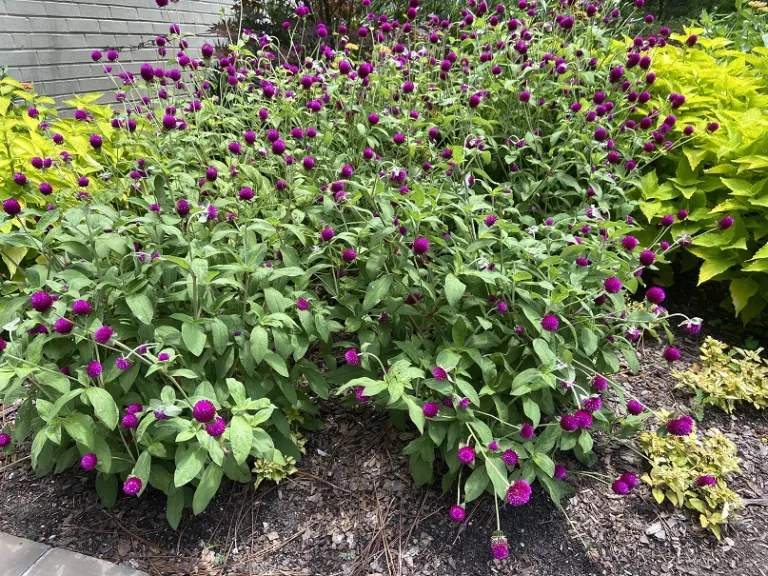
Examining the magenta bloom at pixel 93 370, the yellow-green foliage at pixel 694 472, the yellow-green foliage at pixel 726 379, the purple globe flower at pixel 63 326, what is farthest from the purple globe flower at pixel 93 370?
the yellow-green foliage at pixel 726 379

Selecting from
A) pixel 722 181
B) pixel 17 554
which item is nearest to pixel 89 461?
pixel 17 554

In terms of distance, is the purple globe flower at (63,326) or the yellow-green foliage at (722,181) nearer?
the purple globe flower at (63,326)

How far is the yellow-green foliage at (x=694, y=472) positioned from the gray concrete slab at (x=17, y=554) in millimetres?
2297

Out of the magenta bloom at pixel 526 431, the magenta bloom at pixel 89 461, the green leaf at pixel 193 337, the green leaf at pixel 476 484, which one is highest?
the green leaf at pixel 193 337

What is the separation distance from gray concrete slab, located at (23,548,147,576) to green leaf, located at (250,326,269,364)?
865mm

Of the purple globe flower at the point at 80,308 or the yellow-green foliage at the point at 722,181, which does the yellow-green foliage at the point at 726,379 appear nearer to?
the yellow-green foliage at the point at 722,181

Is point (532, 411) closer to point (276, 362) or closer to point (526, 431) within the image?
point (526, 431)

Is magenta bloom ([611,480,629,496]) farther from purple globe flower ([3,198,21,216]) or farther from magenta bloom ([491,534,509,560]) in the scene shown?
purple globe flower ([3,198,21,216])

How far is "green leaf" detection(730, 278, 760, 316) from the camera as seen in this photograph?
271cm

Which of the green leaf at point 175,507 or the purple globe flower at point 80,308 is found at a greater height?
the purple globe flower at point 80,308

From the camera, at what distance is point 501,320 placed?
2082 mm

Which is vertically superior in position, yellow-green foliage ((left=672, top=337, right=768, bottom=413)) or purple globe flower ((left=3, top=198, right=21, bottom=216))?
purple globe flower ((left=3, top=198, right=21, bottom=216))

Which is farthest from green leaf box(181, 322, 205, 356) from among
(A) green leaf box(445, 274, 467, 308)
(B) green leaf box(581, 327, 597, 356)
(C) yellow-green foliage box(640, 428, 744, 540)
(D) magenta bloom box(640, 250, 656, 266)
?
(C) yellow-green foliage box(640, 428, 744, 540)

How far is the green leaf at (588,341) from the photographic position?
1871mm
